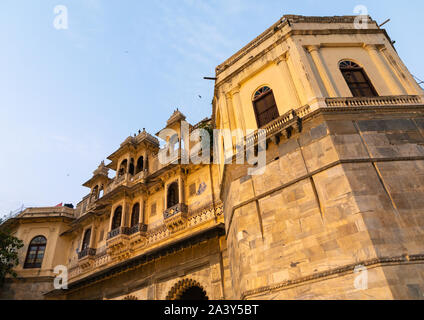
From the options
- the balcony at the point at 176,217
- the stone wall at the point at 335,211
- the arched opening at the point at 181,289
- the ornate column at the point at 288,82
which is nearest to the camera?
the stone wall at the point at 335,211

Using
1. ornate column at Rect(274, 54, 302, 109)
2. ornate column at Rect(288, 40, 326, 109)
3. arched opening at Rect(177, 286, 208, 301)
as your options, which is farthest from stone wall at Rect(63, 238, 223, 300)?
ornate column at Rect(288, 40, 326, 109)

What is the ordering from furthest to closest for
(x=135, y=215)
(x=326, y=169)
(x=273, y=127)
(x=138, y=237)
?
(x=135, y=215) < (x=138, y=237) < (x=273, y=127) < (x=326, y=169)

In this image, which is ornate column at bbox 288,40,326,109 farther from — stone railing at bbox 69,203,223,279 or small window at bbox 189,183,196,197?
small window at bbox 189,183,196,197

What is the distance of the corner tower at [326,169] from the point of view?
6371 mm

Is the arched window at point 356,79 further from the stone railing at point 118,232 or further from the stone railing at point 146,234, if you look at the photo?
the stone railing at point 118,232

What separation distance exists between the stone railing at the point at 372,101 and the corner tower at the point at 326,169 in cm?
3

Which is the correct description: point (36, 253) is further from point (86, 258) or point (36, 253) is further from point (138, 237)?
point (138, 237)

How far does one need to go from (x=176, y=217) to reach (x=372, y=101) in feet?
29.5

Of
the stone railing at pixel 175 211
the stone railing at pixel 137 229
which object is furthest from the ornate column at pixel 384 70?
the stone railing at pixel 137 229

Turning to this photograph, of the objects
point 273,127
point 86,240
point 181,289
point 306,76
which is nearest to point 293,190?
point 273,127

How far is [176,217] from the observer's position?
532 inches
